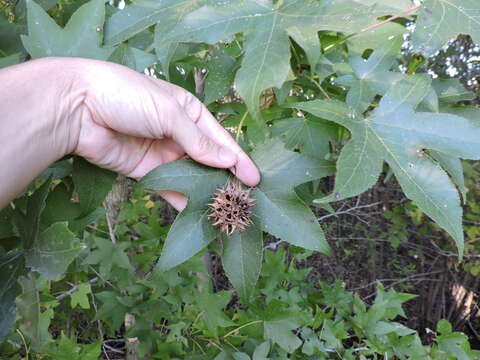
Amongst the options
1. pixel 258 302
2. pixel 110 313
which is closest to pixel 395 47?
pixel 258 302

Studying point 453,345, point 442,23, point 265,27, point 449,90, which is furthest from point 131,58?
point 453,345

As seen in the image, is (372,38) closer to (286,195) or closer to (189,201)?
(286,195)

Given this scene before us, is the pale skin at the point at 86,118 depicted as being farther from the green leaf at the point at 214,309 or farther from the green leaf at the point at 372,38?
the green leaf at the point at 214,309

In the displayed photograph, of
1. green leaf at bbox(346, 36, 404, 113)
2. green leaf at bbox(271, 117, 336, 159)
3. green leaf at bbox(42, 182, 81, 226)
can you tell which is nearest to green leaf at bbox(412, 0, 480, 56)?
green leaf at bbox(346, 36, 404, 113)

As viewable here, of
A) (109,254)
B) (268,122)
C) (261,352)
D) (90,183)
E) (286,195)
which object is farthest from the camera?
(109,254)

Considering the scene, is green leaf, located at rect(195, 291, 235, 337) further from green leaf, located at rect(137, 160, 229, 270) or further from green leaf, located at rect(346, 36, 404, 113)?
green leaf, located at rect(346, 36, 404, 113)

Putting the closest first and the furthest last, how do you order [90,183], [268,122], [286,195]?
[286,195]
[90,183]
[268,122]

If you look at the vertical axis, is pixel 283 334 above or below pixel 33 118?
below

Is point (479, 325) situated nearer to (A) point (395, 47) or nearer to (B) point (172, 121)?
(A) point (395, 47)
